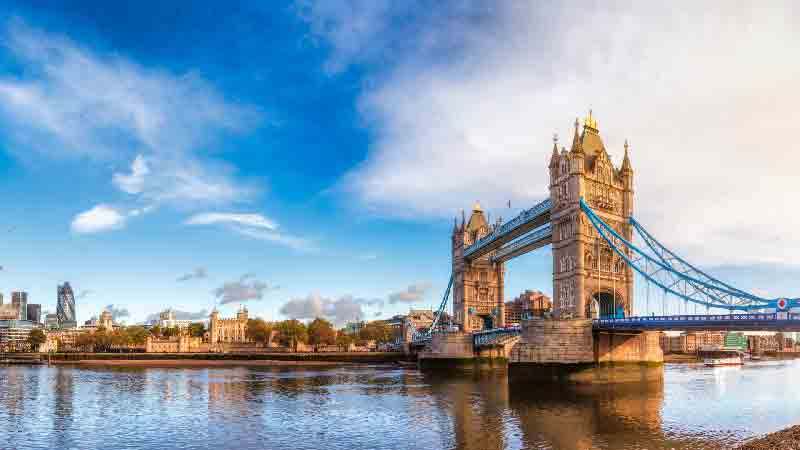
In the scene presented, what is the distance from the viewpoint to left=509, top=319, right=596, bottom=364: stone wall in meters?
56.3

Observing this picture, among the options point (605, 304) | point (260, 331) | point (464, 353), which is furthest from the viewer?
point (260, 331)

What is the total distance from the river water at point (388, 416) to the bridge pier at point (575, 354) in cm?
174

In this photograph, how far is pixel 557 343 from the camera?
57188 mm

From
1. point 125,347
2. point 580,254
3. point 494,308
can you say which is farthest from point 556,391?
point 125,347

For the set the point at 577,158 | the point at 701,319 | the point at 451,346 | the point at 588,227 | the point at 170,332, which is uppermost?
the point at 577,158

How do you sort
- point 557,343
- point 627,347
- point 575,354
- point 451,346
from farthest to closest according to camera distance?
point 451,346 → point 627,347 → point 557,343 → point 575,354

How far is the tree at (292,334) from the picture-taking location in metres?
144

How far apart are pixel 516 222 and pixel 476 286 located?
79.3 ft

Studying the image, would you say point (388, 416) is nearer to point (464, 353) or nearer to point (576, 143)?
point (576, 143)

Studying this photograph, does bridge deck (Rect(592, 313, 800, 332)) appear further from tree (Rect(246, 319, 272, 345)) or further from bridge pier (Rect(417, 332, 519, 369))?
tree (Rect(246, 319, 272, 345))

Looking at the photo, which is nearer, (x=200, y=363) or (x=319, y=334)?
(x=200, y=363)

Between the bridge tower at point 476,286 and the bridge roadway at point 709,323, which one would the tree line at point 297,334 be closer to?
the bridge tower at point 476,286

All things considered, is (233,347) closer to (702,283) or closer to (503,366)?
(503,366)

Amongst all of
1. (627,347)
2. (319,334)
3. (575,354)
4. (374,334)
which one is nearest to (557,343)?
(575,354)
